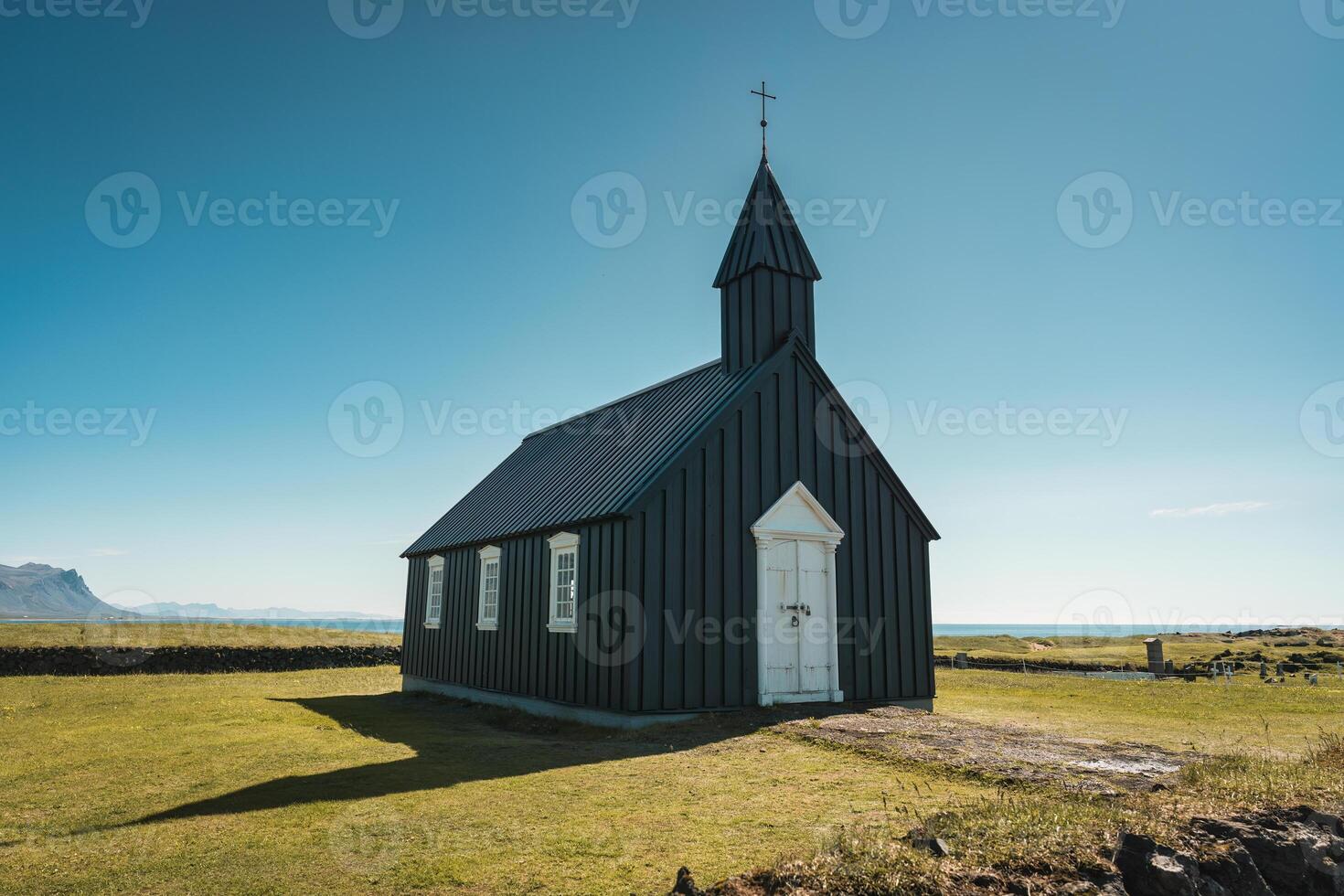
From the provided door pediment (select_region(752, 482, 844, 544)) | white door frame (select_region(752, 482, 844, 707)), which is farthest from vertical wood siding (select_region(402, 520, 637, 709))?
door pediment (select_region(752, 482, 844, 544))

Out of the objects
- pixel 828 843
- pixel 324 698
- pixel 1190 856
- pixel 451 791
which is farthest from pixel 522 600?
pixel 1190 856

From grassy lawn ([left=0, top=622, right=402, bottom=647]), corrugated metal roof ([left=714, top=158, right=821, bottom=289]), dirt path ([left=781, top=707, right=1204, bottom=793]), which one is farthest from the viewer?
grassy lawn ([left=0, top=622, right=402, bottom=647])

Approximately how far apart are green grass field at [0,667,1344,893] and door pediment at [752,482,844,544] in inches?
125

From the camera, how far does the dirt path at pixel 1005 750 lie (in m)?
8.62

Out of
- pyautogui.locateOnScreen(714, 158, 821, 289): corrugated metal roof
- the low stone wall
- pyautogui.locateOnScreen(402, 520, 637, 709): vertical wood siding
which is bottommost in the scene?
the low stone wall

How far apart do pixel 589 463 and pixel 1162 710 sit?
12080mm

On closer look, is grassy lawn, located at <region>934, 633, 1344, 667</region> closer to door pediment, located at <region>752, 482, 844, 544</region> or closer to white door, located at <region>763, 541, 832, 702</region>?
white door, located at <region>763, 541, 832, 702</region>

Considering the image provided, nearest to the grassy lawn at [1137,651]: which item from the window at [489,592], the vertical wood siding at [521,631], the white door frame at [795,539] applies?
the vertical wood siding at [521,631]

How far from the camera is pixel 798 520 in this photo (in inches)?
603

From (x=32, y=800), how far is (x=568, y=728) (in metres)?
7.42

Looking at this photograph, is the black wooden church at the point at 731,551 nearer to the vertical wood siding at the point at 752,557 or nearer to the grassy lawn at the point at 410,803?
the vertical wood siding at the point at 752,557

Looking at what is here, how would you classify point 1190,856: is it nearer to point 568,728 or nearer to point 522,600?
point 568,728

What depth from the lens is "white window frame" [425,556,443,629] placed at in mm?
22208

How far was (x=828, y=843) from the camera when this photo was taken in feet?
19.0
